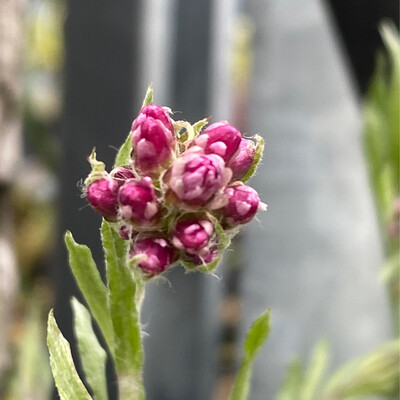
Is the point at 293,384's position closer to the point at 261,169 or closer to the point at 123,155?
the point at 123,155

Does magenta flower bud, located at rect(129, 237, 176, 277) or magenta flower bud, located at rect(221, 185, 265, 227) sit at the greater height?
magenta flower bud, located at rect(221, 185, 265, 227)

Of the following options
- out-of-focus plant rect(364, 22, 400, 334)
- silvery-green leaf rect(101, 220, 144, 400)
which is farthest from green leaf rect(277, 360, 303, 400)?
silvery-green leaf rect(101, 220, 144, 400)

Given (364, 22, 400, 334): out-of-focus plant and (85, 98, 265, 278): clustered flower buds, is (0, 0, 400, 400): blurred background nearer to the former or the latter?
(364, 22, 400, 334): out-of-focus plant

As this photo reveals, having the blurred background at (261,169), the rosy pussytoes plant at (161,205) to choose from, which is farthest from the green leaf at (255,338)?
the blurred background at (261,169)

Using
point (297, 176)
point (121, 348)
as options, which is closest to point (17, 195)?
point (297, 176)

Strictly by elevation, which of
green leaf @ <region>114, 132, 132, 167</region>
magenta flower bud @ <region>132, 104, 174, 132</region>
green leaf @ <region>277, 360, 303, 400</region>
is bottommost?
green leaf @ <region>277, 360, 303, 400</region>

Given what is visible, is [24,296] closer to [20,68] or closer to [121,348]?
[20,68]
